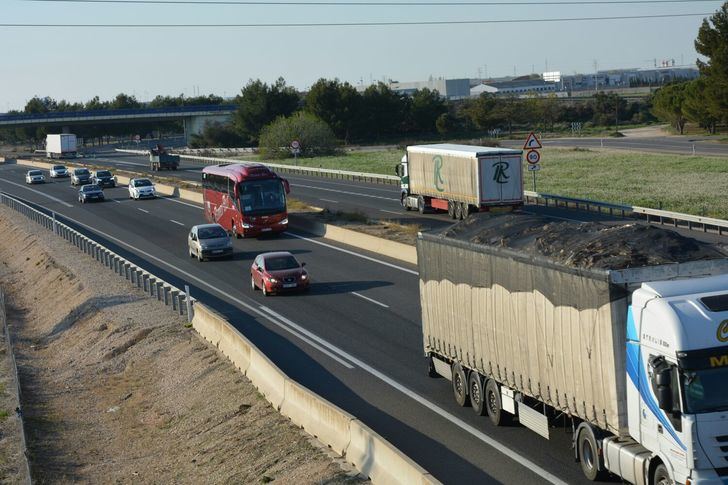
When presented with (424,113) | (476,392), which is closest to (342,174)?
(476,392)

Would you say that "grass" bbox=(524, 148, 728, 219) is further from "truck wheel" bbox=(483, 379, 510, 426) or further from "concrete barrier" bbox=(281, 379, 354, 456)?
"concrete barrier" bbox=(281, 379, 354, 456)

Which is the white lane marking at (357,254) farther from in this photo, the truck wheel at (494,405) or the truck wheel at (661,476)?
the truck wheel at (661,476)

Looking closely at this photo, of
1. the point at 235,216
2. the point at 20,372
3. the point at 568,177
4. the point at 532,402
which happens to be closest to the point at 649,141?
the point at 568,177

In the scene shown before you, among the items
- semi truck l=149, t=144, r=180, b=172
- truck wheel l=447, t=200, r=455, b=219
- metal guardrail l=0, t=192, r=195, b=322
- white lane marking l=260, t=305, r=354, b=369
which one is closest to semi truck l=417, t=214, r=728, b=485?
white lane marking l=260, t=305, r=354, b=369

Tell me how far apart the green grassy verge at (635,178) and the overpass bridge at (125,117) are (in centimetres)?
7682

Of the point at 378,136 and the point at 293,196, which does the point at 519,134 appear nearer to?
the point at 378,136

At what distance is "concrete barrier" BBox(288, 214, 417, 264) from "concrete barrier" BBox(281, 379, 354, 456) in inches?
725

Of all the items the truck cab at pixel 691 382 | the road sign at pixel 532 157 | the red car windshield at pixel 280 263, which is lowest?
the red car windshield at pixel 280 263

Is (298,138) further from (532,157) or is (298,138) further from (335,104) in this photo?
(532,157)

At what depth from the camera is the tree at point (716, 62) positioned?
310 ft

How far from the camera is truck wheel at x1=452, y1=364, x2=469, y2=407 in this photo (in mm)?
18688

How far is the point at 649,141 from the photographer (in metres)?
107

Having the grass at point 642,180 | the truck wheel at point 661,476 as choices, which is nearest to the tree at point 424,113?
the grass at point 642,180

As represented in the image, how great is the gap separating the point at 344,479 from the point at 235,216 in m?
33.5
